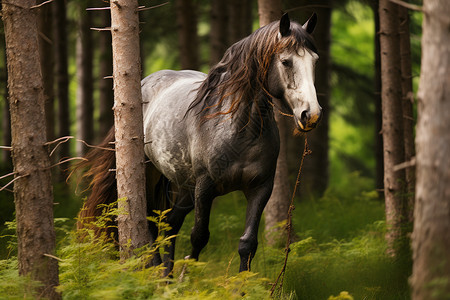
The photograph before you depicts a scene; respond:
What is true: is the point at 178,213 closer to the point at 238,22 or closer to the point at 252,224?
the point at 252,224

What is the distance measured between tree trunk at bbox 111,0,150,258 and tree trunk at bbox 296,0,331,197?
7.09 metres

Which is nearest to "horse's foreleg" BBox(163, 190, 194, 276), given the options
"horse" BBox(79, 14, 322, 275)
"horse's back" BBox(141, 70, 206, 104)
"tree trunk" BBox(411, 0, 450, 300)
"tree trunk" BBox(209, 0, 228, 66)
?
"horse" BBox(79, 14, 322, 275)

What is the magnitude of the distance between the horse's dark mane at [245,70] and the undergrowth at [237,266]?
129cm

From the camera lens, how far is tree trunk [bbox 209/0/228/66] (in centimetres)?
1188

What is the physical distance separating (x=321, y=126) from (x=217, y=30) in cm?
340

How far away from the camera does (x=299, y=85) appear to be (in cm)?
525

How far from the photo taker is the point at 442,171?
3.44 meters

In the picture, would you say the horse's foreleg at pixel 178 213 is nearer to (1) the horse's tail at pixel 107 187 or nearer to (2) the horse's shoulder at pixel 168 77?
(1) the horse's tail at pixel 107 187

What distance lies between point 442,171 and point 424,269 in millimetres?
583

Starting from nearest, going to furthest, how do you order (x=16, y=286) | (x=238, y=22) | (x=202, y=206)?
(x=16, y=286) < (x=202, y=206) < (x=238, y=22)

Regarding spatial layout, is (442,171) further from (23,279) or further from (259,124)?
(23,279)

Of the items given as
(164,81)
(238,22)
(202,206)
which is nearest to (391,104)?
(164,81)

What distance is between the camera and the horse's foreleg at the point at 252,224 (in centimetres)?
581

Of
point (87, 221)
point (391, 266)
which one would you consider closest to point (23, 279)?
point (87, 221)
